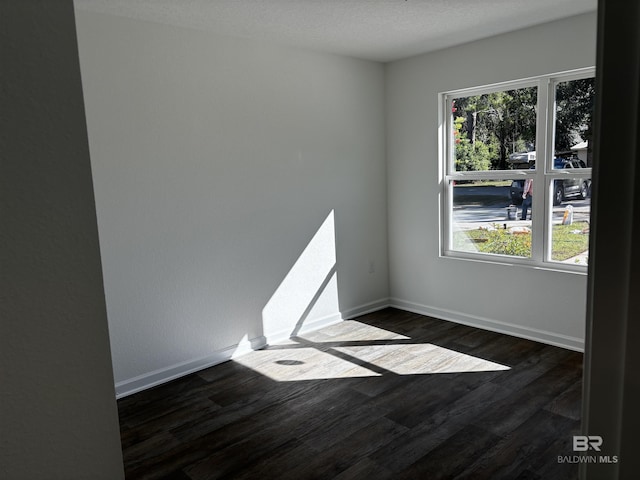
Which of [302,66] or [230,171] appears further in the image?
[302,66]

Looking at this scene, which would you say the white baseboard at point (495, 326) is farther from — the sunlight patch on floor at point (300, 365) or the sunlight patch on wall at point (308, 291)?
the sunlight patch on floor at point (300, 365)

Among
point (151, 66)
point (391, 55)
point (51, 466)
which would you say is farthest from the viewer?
point (391, 55)

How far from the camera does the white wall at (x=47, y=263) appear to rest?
2.14 ft

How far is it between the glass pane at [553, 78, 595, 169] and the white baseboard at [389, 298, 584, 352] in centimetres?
136

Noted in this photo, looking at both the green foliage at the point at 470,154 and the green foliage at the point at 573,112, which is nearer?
the green foliage at the point at 573,112

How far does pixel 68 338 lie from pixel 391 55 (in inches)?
169

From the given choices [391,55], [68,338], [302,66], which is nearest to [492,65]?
[391,55]

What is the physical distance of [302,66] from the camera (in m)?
4.11

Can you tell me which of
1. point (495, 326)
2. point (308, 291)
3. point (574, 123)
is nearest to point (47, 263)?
point (308, 291)

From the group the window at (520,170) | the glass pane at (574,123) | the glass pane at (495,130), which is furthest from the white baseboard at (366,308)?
the glass pane at (574,123)

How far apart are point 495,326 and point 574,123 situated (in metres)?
1.81

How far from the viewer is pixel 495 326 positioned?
4262 mm

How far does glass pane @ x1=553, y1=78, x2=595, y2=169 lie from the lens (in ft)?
11.8

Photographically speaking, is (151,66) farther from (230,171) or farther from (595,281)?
(595,281)
